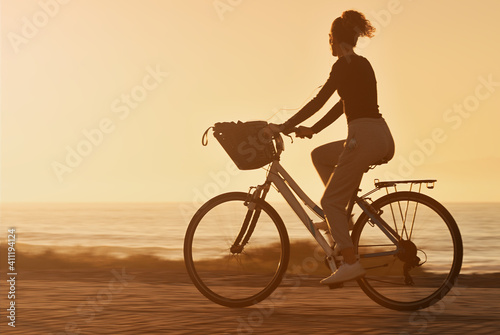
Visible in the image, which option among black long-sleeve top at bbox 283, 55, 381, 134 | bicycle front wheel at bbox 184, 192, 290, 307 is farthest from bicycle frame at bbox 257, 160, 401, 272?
black long-sleeve top at bbox 283, 55, 381, 134

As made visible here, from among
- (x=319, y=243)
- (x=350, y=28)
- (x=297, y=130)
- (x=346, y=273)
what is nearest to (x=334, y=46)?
(x=350, y=28)

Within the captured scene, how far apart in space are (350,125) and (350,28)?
0.79 meters

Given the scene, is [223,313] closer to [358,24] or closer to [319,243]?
[319,243]

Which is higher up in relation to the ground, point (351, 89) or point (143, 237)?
point (351, 89)

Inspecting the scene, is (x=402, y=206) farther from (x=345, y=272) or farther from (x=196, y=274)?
(x=196, y=274)

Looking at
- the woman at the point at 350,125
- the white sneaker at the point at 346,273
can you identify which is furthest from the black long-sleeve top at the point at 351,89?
the white sneaker at the point at 346,273

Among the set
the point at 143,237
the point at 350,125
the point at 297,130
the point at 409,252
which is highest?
the point at 350,125

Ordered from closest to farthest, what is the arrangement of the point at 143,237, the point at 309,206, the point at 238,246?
the point at 309,206
the point at 238,246
the point at 143,237

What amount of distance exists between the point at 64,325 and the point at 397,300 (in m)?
2.74

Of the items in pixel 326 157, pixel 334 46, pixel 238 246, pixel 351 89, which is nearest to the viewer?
pixel 351 89

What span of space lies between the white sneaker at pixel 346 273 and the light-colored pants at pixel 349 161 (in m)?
0.17

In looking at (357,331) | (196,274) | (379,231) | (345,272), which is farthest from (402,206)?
(196,274)

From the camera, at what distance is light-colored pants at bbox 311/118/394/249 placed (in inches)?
266

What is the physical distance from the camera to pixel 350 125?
6.83m
